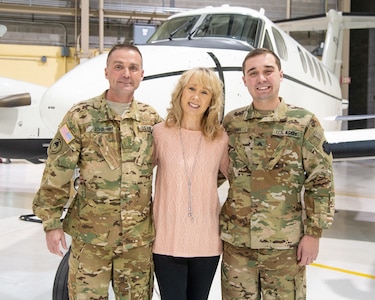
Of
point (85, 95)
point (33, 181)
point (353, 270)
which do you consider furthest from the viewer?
point (33, 181)

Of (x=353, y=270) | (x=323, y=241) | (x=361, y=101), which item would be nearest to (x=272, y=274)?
(x=353, y=270)

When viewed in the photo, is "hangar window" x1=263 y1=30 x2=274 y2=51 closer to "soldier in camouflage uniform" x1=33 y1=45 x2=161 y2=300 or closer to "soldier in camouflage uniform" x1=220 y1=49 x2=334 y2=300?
"soldier in camouflage uniform" x1=220 y1=49 x2=334 y2=300

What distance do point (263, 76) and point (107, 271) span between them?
127 centimetres

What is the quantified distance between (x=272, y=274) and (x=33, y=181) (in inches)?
380

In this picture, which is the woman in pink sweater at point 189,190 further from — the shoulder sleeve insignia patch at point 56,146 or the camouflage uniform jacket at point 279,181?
the shoulder sleeve insignia patch at point 56,146

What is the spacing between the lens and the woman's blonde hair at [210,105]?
2.13 meters

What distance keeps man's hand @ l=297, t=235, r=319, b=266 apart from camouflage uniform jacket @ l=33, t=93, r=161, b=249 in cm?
78

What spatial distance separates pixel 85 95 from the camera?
355 cm

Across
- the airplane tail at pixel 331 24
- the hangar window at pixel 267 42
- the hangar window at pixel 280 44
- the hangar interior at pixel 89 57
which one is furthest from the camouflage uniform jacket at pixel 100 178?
the airplane tail at pixel 331 24

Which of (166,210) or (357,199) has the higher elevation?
(166,210)

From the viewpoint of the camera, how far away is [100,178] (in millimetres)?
2115

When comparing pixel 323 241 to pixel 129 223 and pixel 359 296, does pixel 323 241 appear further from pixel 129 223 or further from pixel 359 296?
pixel 129 223

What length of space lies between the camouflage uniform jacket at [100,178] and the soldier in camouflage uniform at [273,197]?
1.63ft

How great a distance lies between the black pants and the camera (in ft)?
7.02
